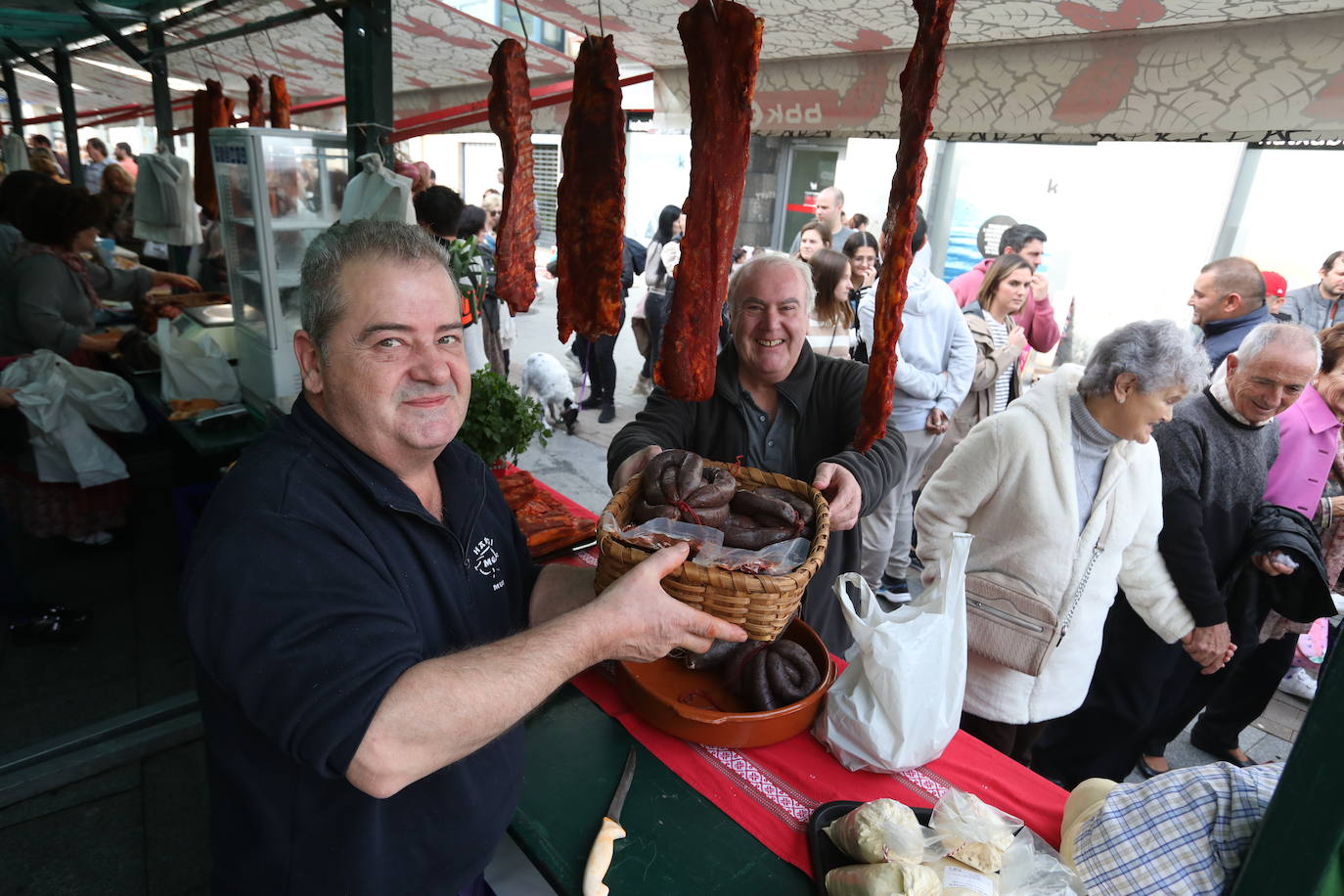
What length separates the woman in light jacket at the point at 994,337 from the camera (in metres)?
5.03

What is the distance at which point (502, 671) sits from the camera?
121 cm

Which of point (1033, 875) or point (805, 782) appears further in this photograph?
point (805, 782)

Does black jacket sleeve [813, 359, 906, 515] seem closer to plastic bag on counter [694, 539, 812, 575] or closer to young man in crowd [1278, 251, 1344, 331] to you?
plastic bag on counter [694, 539, 812, 575]

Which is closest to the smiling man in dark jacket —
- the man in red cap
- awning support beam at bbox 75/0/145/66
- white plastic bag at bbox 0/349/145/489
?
white plastic bag at bbox 0/349/145/489

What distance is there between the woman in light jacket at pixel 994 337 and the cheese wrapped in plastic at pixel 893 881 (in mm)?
4040

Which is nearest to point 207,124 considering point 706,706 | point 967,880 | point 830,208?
point 830,208

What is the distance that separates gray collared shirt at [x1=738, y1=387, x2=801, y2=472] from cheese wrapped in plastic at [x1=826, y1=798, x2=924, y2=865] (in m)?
1.27

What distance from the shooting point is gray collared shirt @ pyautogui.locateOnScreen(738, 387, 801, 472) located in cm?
256

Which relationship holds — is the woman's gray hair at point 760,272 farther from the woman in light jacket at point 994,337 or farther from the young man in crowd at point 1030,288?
the young man in crowd at point 1030,288

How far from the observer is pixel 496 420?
116 inches

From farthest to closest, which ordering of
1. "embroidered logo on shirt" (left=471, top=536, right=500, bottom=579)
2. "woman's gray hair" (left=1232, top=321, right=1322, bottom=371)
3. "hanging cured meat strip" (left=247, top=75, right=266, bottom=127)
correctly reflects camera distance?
"hanging cured meat strip" (left=247, top=75, right=266, bottom=127)
"woman's gray hair" (left=1232, top=321, right=1322, bottom=371)
"embroidered logo on shirt" (left=471, top=536, right=500, bottom=579)

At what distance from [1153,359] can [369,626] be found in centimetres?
248

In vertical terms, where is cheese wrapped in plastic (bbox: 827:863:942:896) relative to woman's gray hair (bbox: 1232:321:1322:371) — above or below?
below

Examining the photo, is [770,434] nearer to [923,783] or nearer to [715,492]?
[715,492]
